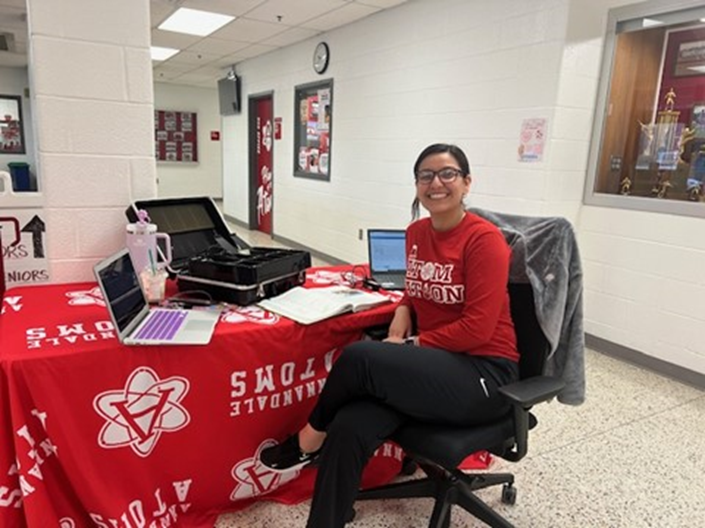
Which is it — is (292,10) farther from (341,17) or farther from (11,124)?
(11,124)

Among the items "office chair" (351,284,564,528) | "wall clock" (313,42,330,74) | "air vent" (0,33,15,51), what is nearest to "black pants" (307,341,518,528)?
"office chair" (351,284,564,528)

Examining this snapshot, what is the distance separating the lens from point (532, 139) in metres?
3.35

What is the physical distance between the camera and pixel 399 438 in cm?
149

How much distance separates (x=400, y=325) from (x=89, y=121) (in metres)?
1.40

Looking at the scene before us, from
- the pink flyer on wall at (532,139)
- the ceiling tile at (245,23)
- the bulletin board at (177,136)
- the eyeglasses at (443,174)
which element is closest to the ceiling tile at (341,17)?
the ceiling tile at (245,23)

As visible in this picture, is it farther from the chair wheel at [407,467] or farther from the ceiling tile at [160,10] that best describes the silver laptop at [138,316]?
the ceiling tile at [160,10]

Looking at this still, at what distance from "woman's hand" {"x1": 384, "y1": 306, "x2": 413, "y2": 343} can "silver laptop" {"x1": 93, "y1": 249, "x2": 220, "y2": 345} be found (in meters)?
0.61

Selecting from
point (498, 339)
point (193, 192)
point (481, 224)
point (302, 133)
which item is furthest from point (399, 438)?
point (193, 192)

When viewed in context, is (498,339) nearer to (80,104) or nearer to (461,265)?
(461,265)

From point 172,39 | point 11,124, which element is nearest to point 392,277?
point 172,39

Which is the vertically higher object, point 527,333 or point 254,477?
point 527,333

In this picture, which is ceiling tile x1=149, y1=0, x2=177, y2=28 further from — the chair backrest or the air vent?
the chair backrest

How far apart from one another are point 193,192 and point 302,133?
5.27m

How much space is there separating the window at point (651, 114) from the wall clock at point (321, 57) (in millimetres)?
2995
